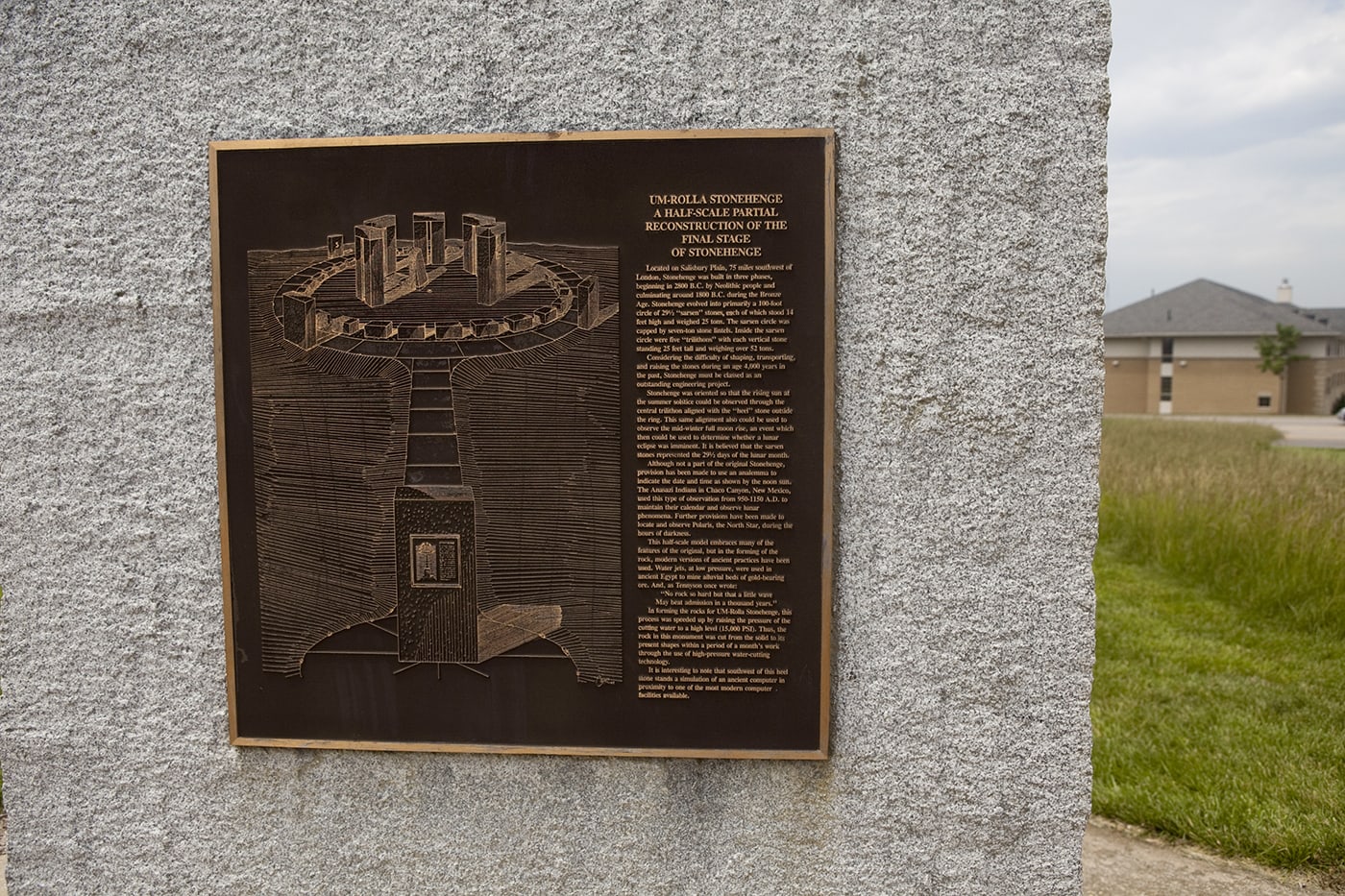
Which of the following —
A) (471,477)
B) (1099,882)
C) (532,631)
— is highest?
(471,477)

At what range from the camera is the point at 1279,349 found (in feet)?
163

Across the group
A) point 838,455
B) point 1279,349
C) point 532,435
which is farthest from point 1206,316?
point 532,435

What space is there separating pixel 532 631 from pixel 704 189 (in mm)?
1486

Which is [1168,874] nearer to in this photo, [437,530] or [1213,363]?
[437,530]

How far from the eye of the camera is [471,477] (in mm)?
2730

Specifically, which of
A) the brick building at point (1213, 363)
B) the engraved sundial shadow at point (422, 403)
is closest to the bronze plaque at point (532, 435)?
the engraved sundial shadow at point (422, 403)

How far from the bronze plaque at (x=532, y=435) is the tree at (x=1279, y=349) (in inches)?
2218

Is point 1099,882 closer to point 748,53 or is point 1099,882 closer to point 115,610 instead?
point 748,53

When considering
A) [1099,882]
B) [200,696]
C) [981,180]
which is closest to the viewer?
[981,180]

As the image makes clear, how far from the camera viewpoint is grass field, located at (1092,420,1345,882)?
4.10m

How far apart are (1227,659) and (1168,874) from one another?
2.96m

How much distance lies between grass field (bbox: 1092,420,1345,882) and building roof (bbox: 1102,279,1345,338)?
49087 millimetres

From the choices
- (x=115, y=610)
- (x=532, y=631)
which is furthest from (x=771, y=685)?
(x=115, y=610)

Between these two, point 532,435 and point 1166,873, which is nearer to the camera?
point 532,435
